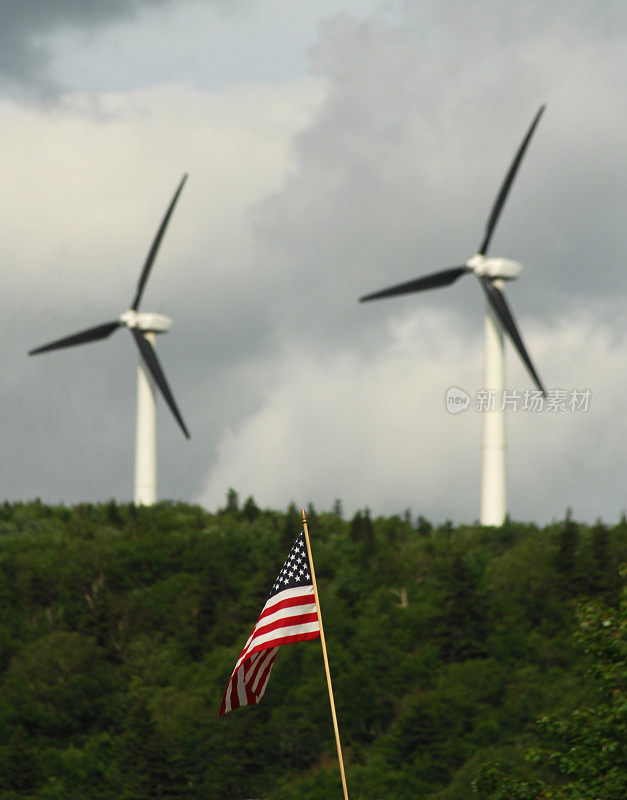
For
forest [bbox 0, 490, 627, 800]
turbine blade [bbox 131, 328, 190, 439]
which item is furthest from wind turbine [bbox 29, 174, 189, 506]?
forest [bbox 0, 490, 627, 800]

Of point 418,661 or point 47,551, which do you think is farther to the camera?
point 47,551

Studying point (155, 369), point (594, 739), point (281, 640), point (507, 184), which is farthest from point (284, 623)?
point (155, 369)

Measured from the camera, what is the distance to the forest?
113m

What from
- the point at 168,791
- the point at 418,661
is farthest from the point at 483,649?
the point at 168,791

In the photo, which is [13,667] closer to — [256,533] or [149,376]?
[149,376]

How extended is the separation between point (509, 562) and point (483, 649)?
13.6 m

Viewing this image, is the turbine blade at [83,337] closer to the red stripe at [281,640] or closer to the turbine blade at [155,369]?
the turbine blade at [155,369]

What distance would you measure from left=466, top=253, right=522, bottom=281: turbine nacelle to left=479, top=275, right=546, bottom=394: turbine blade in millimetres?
554

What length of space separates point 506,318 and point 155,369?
34077mm

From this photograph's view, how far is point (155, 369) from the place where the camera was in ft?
415

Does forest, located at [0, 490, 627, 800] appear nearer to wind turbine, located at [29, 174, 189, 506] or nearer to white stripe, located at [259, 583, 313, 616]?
wind turbine, located at [29, 174, 189, 506]

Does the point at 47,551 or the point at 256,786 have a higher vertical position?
the point at 47,551

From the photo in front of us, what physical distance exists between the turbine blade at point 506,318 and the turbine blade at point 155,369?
94.7 ft

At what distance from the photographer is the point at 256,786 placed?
112m
